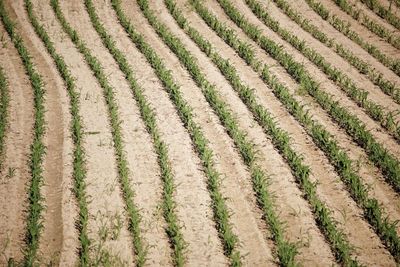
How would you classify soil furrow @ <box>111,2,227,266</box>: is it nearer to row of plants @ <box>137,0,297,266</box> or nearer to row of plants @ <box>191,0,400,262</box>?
row of plants @ <box>137,0,297,266</box>

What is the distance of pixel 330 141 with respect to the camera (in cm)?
534

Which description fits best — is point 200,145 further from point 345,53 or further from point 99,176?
point 345,53

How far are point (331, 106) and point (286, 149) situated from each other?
126cm

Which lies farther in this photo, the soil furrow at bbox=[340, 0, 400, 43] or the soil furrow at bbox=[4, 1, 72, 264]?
the soil furrow at bbox=[340, 0, 400, 43]

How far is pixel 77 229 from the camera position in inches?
177

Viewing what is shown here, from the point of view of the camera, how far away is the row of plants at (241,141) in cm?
420

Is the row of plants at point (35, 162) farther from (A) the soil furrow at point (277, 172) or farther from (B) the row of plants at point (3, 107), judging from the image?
(A) the soil furrow at point (277, 172)

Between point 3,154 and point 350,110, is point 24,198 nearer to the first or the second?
point 3,154

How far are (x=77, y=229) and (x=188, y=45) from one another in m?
4.50

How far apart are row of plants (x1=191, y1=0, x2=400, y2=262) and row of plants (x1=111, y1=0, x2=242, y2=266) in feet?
4.79

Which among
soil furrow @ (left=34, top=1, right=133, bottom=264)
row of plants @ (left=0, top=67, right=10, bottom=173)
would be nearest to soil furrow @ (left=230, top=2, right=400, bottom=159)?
soil furrow @ (left=34, top=1, right=133, bottom=264)

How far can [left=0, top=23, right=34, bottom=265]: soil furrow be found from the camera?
4.36m

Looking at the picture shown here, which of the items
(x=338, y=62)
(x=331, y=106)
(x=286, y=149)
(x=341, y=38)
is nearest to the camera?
(x=286, y=149)

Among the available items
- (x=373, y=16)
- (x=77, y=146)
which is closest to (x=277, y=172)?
(x=77, y=146)
